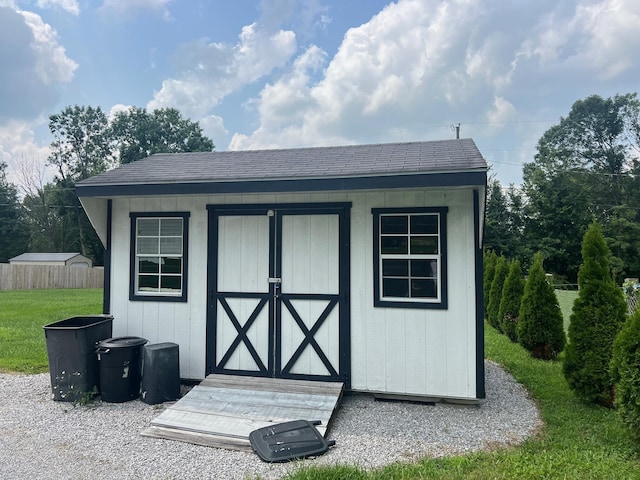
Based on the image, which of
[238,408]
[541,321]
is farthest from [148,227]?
[541,321]

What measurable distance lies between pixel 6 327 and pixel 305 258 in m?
8.66

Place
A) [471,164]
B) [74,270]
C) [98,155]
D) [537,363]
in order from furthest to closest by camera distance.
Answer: [98,155], [74,270], [537,363], [471,164]

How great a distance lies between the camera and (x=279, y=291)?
475 centimetres

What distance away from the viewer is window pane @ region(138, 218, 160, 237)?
5.14m

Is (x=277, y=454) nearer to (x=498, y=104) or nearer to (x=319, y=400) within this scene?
(x=319, y=400)

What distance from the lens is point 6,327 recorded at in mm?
9391

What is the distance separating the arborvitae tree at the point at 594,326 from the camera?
4168mm

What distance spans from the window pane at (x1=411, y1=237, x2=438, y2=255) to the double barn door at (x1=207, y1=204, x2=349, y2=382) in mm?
737

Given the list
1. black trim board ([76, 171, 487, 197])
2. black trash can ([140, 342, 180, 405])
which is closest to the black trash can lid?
black trash can ([140, 342, 180, 405])

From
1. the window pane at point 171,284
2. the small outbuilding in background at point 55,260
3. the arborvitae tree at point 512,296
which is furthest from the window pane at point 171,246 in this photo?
the small outbuilding in background at point 55,260

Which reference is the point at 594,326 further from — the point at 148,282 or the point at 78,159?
the point at 78,159

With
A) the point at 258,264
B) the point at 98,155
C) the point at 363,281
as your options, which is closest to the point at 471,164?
the point at 363,281

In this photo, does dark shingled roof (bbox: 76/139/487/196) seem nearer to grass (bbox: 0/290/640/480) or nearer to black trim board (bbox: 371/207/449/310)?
black trim board (bbox: 371/207/449/310)

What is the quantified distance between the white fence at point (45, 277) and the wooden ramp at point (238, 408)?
73.3 feet
